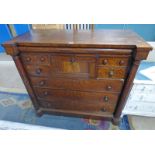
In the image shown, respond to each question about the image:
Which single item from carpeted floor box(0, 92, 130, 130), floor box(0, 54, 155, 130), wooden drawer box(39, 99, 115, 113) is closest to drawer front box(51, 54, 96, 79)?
wooden drawer box(39, 99, 115, 113)

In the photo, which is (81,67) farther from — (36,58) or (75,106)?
(75,106)

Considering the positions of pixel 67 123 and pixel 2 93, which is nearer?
pixel 67 123

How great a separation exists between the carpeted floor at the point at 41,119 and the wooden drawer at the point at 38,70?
670 millimetres

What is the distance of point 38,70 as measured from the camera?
1.10 meters

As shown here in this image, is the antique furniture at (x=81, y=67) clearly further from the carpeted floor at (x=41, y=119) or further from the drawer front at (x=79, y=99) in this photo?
the carpeted floor at (x=41, y=119)

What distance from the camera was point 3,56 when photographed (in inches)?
84.6

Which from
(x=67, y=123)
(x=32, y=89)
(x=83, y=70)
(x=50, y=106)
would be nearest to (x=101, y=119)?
(x=67, y=123)

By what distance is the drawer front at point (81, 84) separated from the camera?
1087mm

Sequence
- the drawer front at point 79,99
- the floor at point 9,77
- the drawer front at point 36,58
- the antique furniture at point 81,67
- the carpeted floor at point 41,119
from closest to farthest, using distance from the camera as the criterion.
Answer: the antique furniture at point 81,67 < the drawer front at point 36,58 < the drawer front at point 79,99 < the carpeted floor at point 41,119 < the floor at point 9,77

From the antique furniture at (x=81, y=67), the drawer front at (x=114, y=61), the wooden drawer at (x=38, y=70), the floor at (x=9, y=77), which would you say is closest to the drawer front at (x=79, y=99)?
the antique furniture at (x=81, y=67)

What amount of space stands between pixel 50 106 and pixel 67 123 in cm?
29
